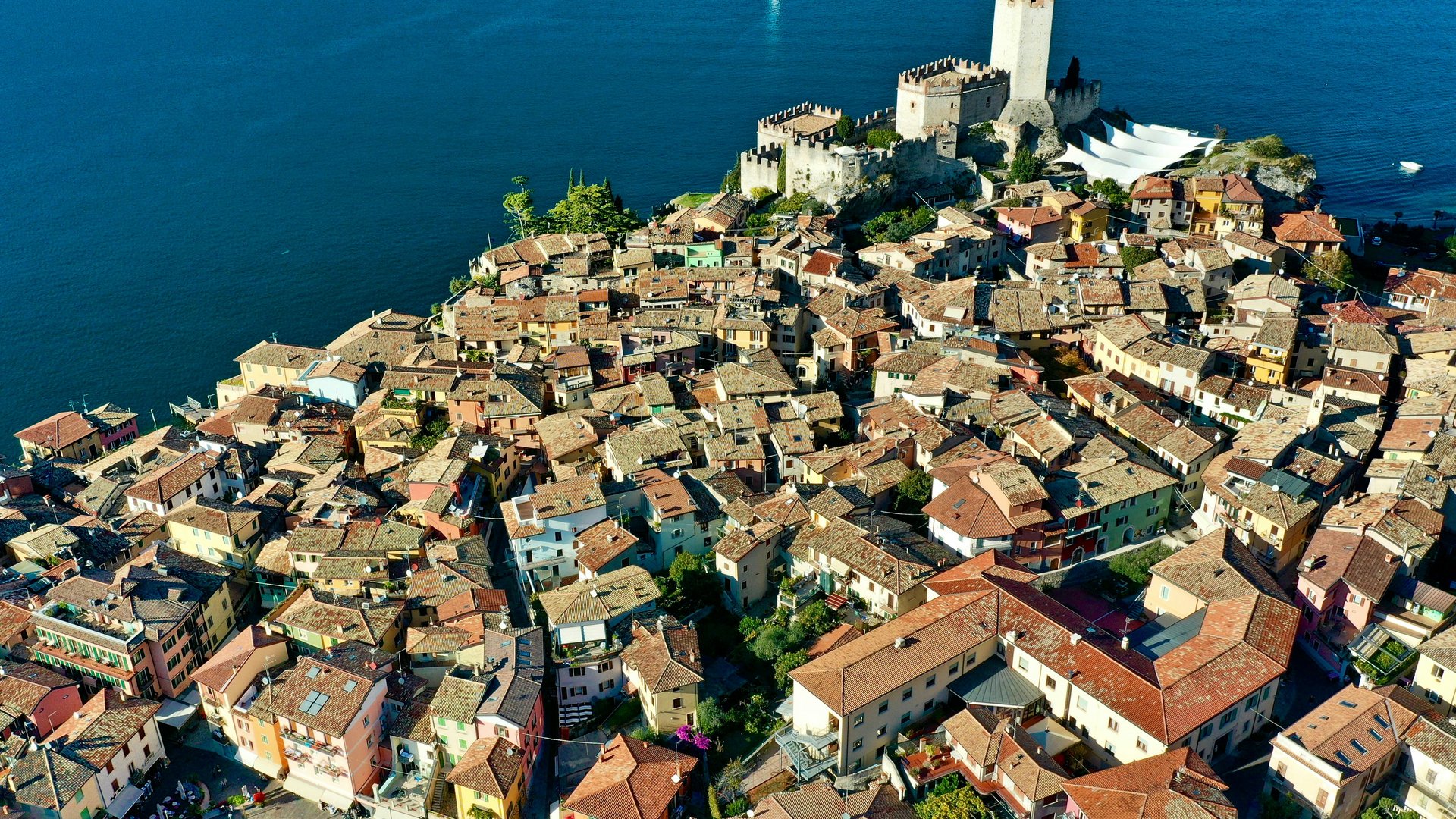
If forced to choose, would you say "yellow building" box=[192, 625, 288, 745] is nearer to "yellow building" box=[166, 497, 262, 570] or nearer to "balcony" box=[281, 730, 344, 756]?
"balcony" box=[281, 730, 344, 756]

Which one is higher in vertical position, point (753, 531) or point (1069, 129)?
point (1069, 129)

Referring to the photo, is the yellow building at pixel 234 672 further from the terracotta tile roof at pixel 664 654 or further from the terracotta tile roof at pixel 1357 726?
the terracotta tile roof at pixel 1357 726

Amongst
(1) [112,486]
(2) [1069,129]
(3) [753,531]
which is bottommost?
(1) [112,486]

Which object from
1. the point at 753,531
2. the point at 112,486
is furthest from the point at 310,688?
the point at 112,486

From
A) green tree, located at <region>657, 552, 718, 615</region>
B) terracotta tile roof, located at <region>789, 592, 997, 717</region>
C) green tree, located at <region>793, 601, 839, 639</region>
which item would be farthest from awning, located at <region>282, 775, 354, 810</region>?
green tree, located at <region>793, 601, 839, 639</region>

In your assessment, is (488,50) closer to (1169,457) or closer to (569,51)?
(569,51)

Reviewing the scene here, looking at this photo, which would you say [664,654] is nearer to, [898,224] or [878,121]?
[898,224]
